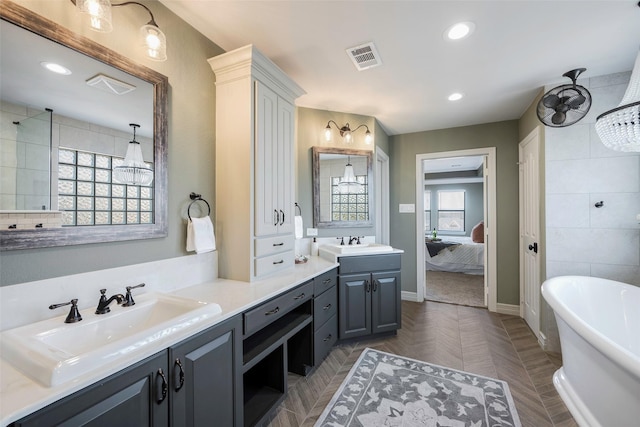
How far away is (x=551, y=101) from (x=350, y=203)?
204 cm

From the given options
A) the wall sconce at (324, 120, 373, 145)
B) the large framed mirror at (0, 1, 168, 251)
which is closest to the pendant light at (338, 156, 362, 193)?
the wall sconce at (324, 120, 373, 145)

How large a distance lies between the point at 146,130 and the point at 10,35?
567mm

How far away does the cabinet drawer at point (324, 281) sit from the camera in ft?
7.21

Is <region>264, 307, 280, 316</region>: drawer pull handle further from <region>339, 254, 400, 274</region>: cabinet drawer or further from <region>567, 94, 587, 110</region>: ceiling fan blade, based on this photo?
<region>567, 94, 587, 110</region>: ceiling fan blade

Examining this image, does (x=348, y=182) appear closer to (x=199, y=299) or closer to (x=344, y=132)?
(x=344, y=132)

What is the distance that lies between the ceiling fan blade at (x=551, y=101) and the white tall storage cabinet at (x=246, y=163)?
7.39 ft

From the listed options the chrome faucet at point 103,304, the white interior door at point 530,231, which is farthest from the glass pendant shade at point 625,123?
the chrome faucet at point 103,304

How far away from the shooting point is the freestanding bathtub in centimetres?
108

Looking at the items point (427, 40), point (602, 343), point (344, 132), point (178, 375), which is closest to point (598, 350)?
point (602, 343)

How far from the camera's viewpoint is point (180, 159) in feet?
5.65

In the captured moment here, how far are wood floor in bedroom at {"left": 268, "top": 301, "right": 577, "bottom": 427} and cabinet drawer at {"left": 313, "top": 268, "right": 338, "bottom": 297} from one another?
26.2 inches

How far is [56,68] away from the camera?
1.20 m

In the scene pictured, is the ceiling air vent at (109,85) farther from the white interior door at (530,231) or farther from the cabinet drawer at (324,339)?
the white interior door at (530,231)

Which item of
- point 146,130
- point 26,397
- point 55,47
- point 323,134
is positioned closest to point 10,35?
point 55,47
